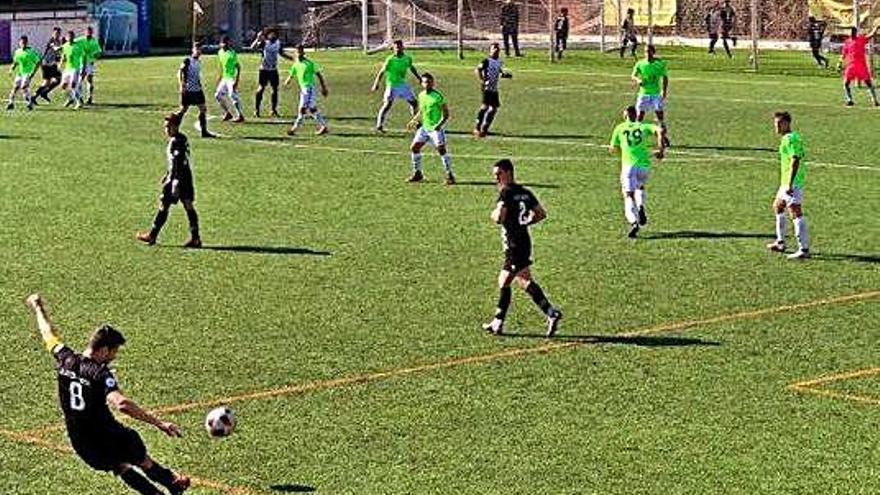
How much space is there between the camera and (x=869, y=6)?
77438 millimetres

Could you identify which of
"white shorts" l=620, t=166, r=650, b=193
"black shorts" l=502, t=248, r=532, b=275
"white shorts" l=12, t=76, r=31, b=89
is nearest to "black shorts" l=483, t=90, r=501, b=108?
"white shorts" l=620, t=166, r=650, b=193

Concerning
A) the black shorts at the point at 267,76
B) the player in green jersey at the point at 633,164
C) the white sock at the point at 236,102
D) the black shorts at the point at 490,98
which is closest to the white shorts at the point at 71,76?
the white sock at the point at 236,102

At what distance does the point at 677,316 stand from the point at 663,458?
710 centimetres

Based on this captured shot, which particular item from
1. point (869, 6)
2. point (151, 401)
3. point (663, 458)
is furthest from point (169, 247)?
point (869, 6)

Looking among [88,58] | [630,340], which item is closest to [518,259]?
[630,340]

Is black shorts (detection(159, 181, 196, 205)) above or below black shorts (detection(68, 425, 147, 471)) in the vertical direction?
above

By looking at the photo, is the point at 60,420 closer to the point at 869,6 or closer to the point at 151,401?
the point at 151,401

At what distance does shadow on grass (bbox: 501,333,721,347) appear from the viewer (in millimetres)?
22703

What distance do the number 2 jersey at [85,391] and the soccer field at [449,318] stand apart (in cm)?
210

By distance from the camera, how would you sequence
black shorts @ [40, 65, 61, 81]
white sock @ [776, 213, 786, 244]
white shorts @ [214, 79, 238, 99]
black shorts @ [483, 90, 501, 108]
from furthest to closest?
black shorts @ [40, 65, 61, 81] → white shorts @ [214, 79, 238, 99] → black shorts @ [483, 90, 501, 108] → white sock @ [776, 213, 786, 244]

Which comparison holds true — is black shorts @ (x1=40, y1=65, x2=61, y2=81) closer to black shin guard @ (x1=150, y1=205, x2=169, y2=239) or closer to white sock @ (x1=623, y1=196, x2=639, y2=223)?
black shin guard @ (x1=150, y1=205, x2=169, y2=239)

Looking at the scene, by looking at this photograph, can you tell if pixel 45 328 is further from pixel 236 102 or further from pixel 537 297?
pixel 236 102

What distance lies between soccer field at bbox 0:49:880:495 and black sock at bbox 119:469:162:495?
5.06ft

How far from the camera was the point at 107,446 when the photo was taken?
1467cm
